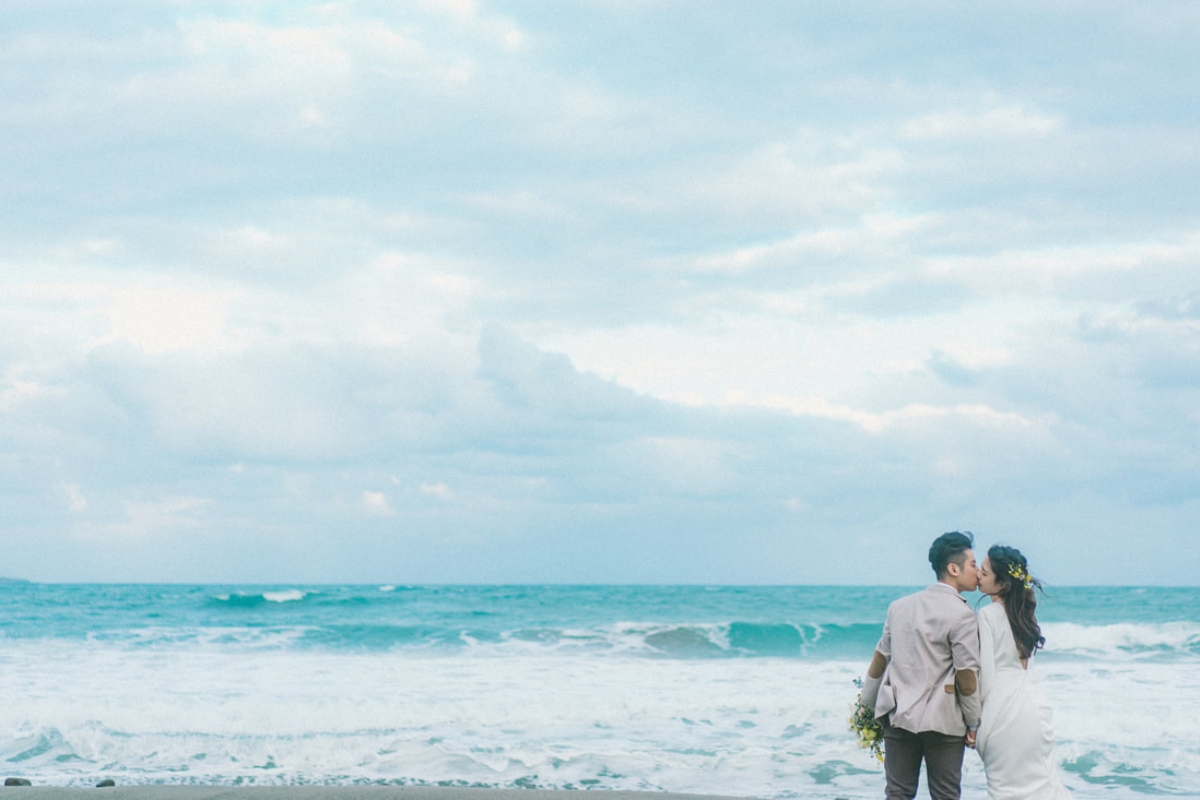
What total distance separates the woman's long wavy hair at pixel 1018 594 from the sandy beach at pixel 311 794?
2505mm

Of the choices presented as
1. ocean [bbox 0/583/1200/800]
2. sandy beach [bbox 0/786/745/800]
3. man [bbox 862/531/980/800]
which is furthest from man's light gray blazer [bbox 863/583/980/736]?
ocean [bbox 0/583/1200/800]

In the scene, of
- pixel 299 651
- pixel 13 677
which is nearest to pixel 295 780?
pixel 13 677

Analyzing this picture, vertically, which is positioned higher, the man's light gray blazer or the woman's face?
the woman's face

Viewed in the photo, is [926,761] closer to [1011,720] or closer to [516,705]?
[1011,720]

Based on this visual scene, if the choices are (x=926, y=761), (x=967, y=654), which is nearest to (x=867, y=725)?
(x=926, y=761)

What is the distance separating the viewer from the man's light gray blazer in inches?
175

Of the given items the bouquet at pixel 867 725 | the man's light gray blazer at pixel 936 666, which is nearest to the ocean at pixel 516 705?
the bouquet at pixel 867 725

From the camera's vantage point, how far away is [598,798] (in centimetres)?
614

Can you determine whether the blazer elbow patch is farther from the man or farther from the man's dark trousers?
the man's dark trousers

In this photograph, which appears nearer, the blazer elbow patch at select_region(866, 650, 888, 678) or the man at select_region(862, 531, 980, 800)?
the man at select_region(862, 531, 980, 800)

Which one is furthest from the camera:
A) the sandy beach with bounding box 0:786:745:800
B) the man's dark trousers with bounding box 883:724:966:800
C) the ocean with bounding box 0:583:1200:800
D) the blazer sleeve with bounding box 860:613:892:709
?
the ocean with bounding box 0:583:1200:800

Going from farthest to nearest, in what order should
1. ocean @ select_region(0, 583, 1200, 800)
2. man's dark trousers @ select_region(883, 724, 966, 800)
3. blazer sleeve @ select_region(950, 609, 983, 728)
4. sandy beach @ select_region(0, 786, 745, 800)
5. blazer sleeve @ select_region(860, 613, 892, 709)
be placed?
ocean @ select_region(0, 583, 1200, 800) → sandy beach @ select_region(0, 786, 745, 800) → blazer sleeve @ select_region(860, 613, 892, 709) → man's dark trousers @ select_region(883, 724, 966, 800) → blazer sleeve @ select_region(950, 609, 983, 728)

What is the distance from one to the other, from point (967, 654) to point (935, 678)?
17cm

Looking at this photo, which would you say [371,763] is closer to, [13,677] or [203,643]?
[13,677]
